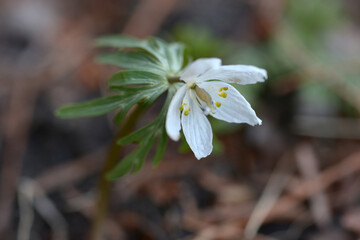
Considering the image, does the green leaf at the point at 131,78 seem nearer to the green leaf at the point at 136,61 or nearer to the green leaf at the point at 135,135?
the green leaf at the point at 136,61

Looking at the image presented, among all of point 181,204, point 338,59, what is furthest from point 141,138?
point 338,59

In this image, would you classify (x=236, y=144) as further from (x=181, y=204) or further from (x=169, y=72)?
(x=169, y=72)

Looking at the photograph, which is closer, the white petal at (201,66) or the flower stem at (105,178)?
the white petal at (201,66)

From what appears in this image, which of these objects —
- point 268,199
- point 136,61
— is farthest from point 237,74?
point 268,199

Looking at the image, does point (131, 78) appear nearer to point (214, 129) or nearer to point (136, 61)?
point (136, 61)

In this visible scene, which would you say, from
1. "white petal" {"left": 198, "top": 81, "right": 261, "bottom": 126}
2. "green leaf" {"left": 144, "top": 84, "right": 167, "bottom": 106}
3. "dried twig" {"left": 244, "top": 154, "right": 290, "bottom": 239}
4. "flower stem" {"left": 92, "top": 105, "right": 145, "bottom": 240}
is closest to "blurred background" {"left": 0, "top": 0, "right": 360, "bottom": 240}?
"dried twig" {"left": 244, "top": 154, "right": 290, "bottom": 239}

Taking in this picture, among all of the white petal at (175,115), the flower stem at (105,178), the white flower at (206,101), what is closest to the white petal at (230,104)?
the white flower at (206,101)
